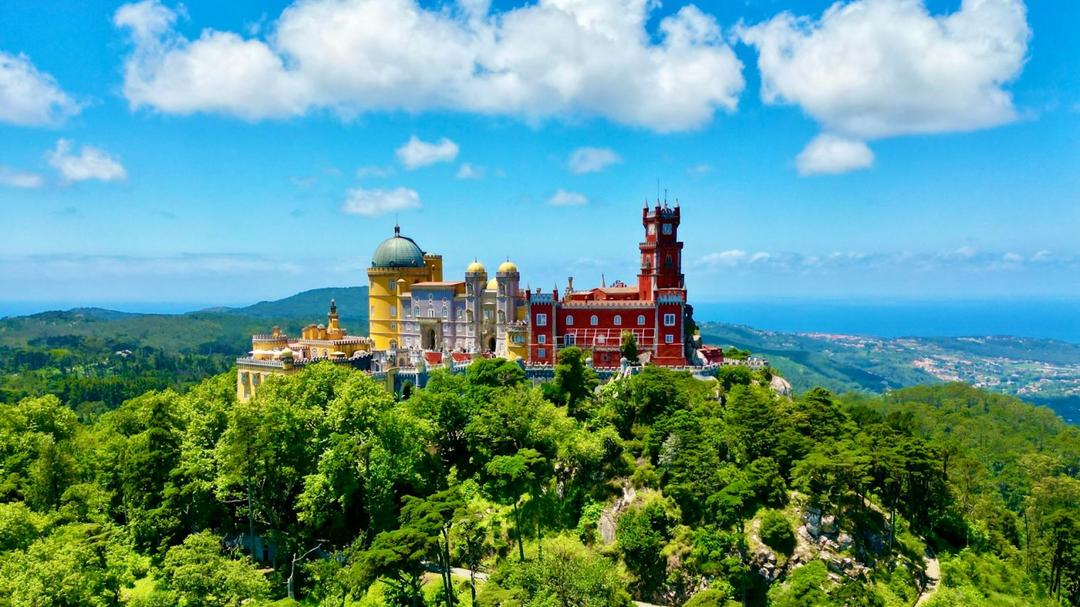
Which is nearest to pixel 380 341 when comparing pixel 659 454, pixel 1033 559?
pixel 659 454

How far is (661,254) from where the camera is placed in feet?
205

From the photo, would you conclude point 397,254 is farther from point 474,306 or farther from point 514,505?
point 514,505

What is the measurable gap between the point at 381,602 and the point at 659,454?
19169mm

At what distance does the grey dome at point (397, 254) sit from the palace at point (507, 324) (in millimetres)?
227

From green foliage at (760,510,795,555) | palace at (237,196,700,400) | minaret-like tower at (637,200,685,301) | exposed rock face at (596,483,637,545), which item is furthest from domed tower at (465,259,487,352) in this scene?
green foliage at (760,510,795,555)

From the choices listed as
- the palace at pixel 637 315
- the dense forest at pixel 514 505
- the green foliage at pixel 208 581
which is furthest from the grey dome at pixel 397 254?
the green foliage at pixel 208 581

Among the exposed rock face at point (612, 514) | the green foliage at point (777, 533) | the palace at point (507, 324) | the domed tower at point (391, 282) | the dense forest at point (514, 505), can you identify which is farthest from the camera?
the domed tower at point (391, 282)

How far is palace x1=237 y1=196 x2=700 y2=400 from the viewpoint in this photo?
6075 centimetres

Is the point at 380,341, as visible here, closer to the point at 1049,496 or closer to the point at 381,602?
the point at 381,602

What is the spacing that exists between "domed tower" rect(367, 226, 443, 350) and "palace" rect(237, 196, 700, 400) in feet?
0.44

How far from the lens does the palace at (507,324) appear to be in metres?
60.8

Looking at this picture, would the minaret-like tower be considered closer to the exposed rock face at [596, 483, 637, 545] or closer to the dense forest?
the dense forest

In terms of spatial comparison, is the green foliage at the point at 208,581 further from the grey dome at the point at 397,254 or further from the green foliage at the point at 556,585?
the grey dome at the point at 397,254

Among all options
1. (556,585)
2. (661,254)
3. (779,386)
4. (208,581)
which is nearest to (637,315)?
(661,254)
